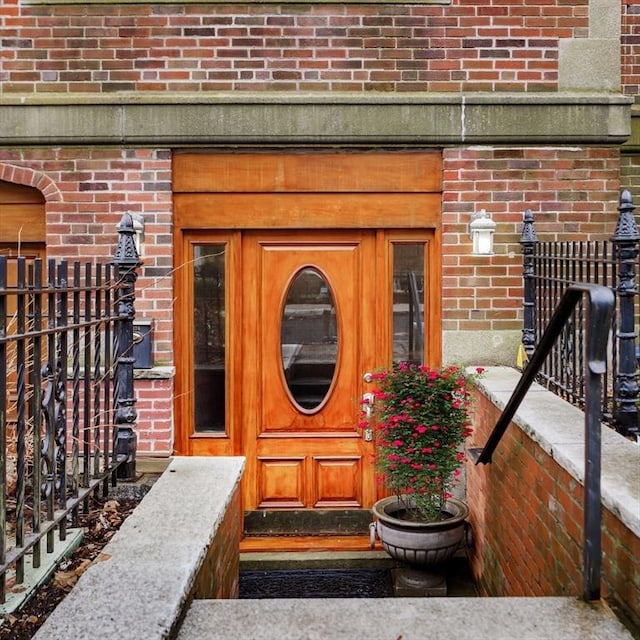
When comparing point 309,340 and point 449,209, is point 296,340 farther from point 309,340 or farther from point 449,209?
point 449,209

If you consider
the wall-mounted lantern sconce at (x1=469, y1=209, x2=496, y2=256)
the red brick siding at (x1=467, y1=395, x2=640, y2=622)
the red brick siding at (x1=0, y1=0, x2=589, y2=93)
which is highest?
the red brick siding at (x1=0, y1=0, x2=589, y2=93)

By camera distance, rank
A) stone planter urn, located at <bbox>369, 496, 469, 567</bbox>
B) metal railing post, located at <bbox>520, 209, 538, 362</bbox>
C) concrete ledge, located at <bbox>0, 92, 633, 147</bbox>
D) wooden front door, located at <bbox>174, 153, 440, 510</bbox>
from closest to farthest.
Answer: stone planter urn, located at <bbox>369, 496, 469, 567</bbox>, metal railing post, located at <bbox>520, 209, 538, 362</bbox>, concrete ledge, located at <bbox>0, 92, 633, 147</bbox>, wooden front door, located at <bbox>174, 153, 440, 510</bbox>

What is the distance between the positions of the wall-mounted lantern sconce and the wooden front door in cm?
37

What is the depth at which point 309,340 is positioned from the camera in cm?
587

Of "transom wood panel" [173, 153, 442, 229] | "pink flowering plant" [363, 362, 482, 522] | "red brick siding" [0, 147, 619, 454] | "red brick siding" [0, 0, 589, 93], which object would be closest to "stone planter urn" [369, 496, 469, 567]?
"pink flowering plant" [363, 362, 482, 522]

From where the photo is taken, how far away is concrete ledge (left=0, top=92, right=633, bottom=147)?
18.1 ft

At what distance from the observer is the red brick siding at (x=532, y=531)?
244cm

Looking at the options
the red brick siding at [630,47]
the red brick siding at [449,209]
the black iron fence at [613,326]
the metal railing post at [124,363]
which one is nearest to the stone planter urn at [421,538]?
the black iron fence at [613,326]

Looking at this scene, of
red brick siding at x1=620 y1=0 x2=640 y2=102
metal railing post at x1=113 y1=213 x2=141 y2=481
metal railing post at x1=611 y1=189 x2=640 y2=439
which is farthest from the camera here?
red brick siding at x1=620 y1=0 x2=640 y2=102

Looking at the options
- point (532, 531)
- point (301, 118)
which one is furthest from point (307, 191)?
point (532, 531)

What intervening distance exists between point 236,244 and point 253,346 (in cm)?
84

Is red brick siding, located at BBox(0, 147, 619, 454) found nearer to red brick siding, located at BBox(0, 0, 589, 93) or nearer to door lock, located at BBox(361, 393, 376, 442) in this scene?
red brick siding, located at BBox(0, 0, 589, 93)

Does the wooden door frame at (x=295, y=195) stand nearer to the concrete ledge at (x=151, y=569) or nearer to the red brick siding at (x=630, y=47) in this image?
the red brick siding at (x=630, y=47)

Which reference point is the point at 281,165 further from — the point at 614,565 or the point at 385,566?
the point at 614,565
